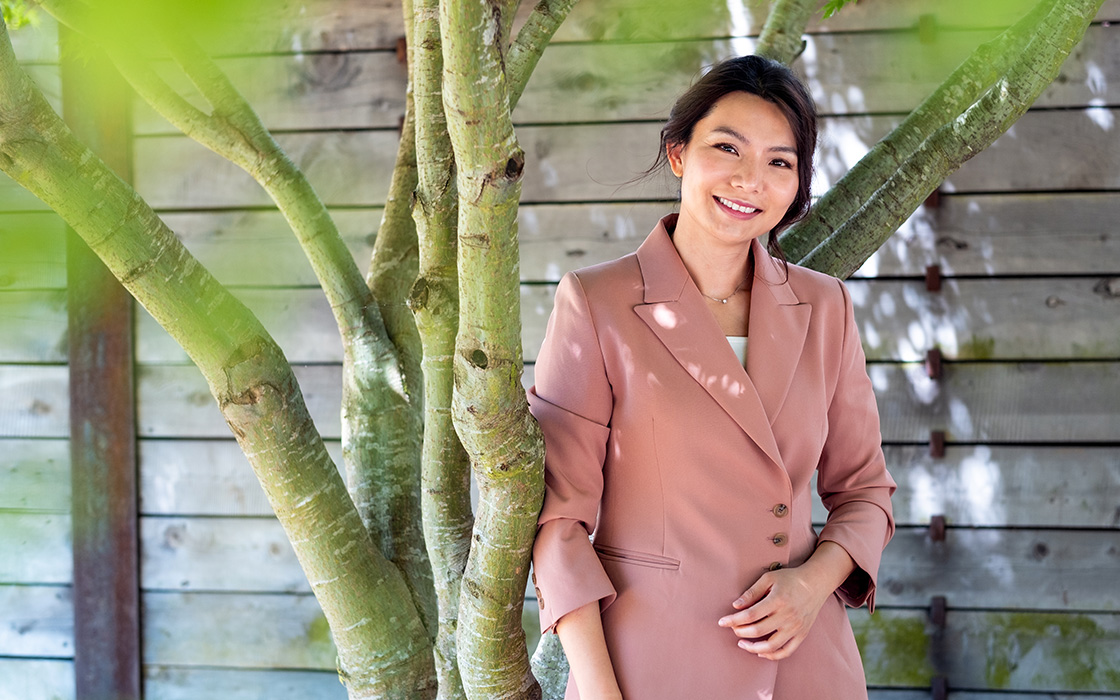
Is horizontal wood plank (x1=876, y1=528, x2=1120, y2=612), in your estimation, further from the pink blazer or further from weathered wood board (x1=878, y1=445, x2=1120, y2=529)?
the pink blazer

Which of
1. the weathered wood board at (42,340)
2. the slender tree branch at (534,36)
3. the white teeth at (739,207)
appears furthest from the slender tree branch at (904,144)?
the weathered wood board at (42,340)

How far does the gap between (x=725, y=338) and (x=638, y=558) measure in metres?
0.38

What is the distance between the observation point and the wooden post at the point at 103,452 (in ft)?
11.1

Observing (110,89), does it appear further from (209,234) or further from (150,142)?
(209,234)

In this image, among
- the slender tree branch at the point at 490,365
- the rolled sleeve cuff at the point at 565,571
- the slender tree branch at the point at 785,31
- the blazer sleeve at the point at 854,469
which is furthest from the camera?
the slender tree branch at the point at 785,31

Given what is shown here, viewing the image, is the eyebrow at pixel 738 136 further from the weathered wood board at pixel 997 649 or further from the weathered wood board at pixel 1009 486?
the weathered wood board at pixel 997 649

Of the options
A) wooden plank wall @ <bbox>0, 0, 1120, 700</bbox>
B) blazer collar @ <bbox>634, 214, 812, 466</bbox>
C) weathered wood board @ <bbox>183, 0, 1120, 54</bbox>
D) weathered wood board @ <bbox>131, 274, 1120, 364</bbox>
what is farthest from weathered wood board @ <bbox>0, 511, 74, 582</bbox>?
blazer collar @ <bbox>634, 214, 812, 466</bbox>

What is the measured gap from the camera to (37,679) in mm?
3514

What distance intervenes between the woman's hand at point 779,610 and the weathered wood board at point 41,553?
293cm

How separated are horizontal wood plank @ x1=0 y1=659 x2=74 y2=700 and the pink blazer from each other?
9.21ft

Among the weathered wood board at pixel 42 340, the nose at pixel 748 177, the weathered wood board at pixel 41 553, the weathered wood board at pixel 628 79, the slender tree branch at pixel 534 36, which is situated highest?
the weathered wood board at pixel 628 79

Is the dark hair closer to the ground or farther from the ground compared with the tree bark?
farther from the ground

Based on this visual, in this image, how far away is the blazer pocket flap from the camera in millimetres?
1460

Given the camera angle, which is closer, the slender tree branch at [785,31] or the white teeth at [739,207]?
the white teeth at [739,207]
